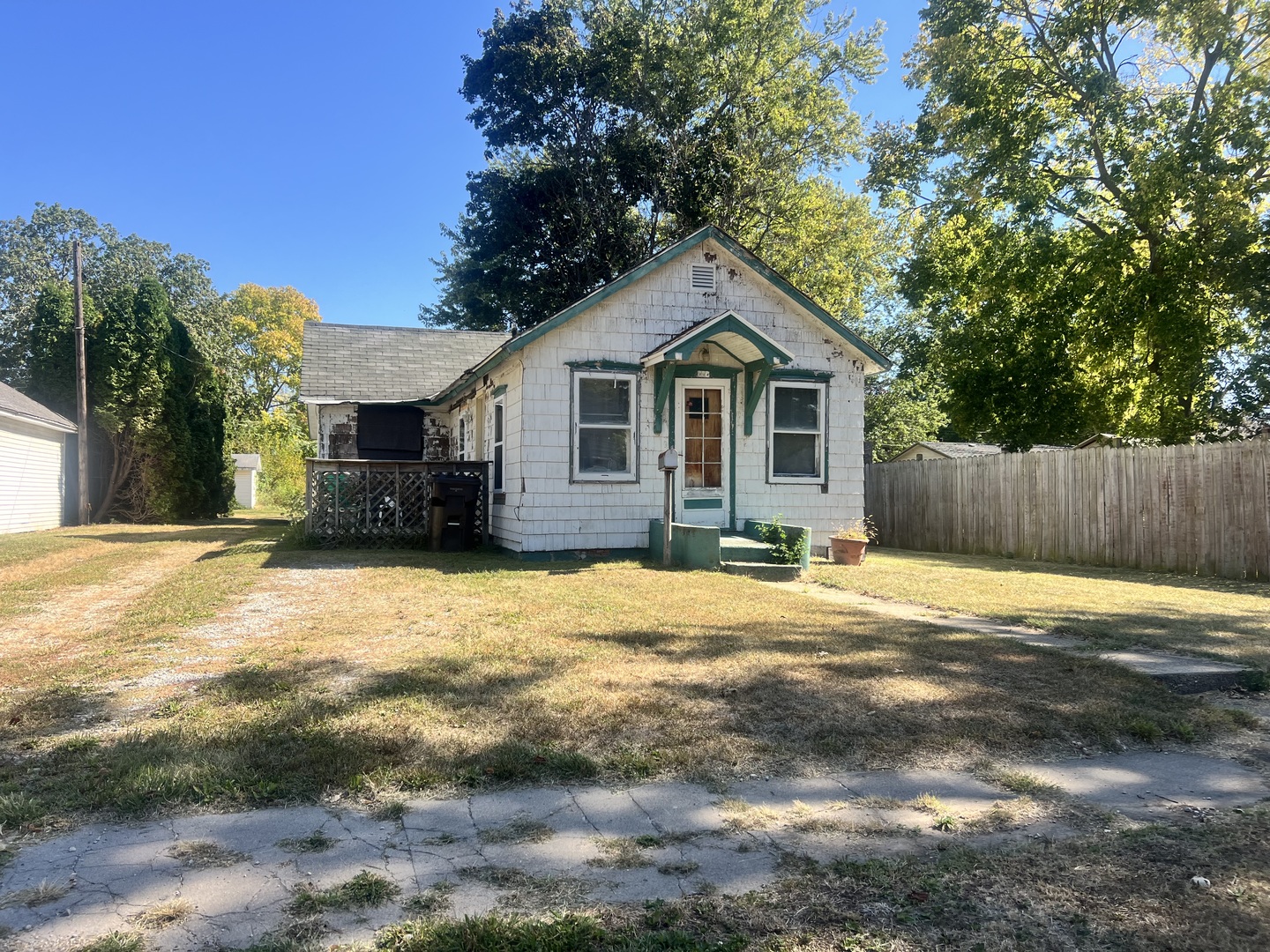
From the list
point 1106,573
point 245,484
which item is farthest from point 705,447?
point 245,484

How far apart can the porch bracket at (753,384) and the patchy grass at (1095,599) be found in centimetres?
249

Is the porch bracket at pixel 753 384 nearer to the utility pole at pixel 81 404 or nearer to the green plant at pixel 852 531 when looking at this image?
the green plant at pixel 852 531

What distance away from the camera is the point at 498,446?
1412cm

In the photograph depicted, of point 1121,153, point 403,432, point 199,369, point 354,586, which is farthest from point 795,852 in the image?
point 199,369

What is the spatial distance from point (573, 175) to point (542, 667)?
23666 millimetres

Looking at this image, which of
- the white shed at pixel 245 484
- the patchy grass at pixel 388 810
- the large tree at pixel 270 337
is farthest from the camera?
the large tree at pixel 270 337

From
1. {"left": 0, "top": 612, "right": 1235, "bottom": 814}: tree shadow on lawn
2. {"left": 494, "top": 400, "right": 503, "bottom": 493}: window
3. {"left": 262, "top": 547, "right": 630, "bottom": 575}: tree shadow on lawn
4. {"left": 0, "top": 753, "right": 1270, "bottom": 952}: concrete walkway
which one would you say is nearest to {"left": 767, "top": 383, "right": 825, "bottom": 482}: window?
{"left": 262, "top": 547, "right": 630, "bottom": 575}: tree shadow on lawn

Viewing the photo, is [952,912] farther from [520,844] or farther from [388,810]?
[388,810]

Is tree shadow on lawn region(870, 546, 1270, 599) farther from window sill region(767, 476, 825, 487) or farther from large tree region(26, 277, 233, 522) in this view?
large tree region(26, 277, 233, 522)

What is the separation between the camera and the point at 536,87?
2567 cm

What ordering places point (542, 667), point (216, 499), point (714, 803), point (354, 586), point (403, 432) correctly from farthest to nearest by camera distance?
point (216, 499) → point (403, 432) → point (354, 586) → point (542, 667) → point (714, 803)

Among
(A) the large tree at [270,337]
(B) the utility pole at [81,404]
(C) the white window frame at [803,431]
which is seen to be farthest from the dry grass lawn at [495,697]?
(A) the large tree at [270,337]

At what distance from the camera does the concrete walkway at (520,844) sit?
8.09ft

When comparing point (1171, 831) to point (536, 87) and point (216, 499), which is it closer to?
point (536, 87)
